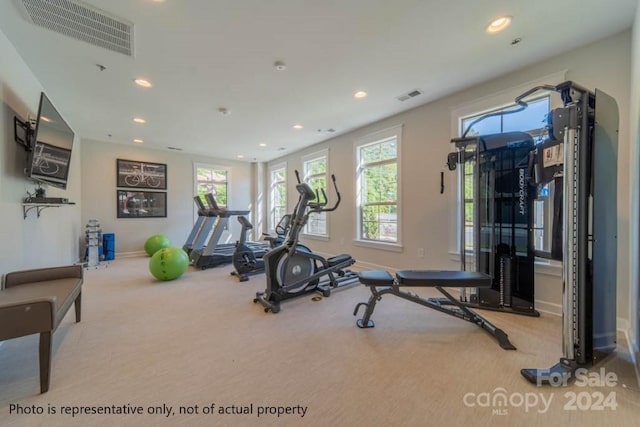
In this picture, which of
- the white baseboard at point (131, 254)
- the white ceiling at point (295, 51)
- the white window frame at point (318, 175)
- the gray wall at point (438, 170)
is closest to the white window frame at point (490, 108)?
the gray wall at point (438, 170)

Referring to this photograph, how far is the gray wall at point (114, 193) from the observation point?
5.94m

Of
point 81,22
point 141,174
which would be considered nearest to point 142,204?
point 141,174

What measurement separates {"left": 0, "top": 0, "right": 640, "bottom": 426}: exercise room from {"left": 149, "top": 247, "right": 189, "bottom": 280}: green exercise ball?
39 millimetres

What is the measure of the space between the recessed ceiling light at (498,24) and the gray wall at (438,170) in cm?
104

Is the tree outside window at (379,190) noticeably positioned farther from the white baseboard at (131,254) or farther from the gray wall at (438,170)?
the white baseboard at (131,254)

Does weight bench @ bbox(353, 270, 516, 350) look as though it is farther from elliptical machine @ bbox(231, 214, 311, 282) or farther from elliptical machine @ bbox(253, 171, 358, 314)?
elliptical machine @ bbox(231, 214, 311, 282)

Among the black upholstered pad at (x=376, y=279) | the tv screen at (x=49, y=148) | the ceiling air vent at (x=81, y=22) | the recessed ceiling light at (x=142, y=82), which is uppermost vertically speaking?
the recessed ceiling light at (x=142, y=82)

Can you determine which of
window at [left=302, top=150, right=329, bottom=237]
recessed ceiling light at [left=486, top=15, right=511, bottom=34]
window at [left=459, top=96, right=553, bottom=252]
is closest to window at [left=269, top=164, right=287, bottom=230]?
window at [left=302, top=150, right=329, bottom=237]

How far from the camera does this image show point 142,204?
21.5 feet

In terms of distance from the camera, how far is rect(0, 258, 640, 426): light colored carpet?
1.42 metres

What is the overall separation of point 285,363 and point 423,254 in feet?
9.58

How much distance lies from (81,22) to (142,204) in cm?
538

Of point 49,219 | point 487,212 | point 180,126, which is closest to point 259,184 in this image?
point 180,126

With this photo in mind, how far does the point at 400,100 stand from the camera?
12.4 ft
